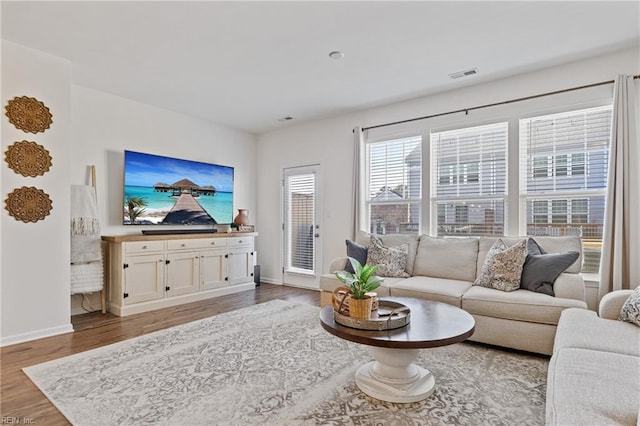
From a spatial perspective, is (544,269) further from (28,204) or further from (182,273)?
(28,204)

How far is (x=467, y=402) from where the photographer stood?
6.69ft

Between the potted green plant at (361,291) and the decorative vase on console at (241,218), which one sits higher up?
the decorative vase on console at (241,218)

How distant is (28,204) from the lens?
3.14 metres

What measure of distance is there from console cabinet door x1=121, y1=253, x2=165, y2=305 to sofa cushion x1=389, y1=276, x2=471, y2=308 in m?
2.87

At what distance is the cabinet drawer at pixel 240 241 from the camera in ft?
17.0

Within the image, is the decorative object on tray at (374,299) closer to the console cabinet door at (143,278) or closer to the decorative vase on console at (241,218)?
the console cabinet door at (143,278)

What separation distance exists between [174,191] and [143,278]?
1335mm

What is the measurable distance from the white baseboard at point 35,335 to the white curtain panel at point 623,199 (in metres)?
5.12

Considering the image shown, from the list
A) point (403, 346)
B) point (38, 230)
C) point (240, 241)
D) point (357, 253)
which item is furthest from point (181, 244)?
point (403, 346)

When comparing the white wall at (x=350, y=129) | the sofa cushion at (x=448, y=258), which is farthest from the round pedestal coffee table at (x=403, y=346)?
the white wall at (x=350, y=129)

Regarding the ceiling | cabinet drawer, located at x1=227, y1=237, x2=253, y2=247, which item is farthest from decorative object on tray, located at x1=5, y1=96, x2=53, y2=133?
cabinet drawer, located at x1=227, y1=237, x2=253, y2=247

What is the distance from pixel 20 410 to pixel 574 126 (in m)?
5.05

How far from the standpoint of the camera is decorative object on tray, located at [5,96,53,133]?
3066mm

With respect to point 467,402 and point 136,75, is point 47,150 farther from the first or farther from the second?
point 467,402
